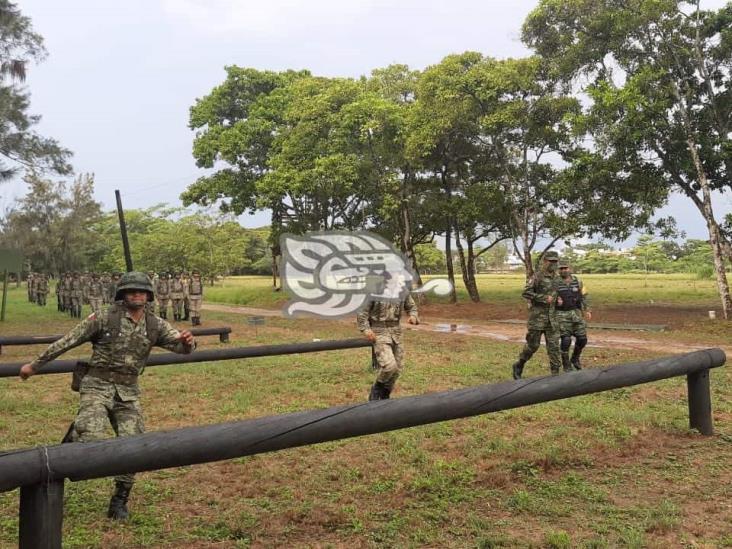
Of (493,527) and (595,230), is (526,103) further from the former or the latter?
(493,527)

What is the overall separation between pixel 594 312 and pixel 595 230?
293 centimetres

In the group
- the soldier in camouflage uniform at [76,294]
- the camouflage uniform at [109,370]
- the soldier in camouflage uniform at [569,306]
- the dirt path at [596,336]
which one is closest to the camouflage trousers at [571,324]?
the soldier in camouflage uniform at [569,306]

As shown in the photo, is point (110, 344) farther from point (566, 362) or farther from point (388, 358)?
point (566, 362)

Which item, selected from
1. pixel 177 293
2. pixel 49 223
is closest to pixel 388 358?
pixel 177 293

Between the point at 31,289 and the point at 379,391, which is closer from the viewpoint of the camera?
the point at 379,391

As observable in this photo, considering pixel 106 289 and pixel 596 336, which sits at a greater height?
pixel 106 289

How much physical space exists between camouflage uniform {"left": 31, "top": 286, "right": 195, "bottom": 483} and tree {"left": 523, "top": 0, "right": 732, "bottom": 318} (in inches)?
557

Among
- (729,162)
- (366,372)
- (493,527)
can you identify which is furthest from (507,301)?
(493,527)

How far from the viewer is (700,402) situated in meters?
5.78

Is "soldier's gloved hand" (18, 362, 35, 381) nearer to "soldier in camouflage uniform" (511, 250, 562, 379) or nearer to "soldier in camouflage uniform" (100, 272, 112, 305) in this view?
"soldier in camouflage uniform" (511, 250, 562, 379)

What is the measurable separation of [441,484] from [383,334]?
2.80 m

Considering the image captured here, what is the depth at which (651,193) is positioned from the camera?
1777 centimetres

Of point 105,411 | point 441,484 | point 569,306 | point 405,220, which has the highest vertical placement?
point 405,220

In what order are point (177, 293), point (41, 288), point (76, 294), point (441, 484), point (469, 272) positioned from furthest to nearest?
point (41, 288)
point (469, 272)
point (76, 294)
point (177, 293)
point (441, 484)
